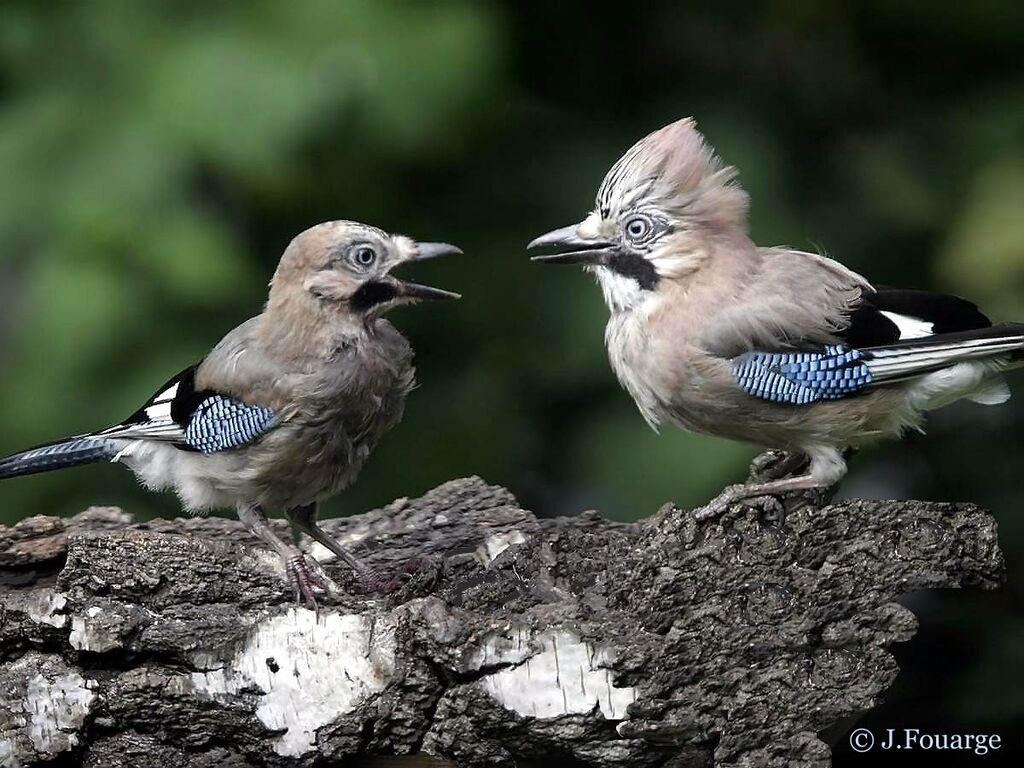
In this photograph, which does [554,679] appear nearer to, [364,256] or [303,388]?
[303,388]

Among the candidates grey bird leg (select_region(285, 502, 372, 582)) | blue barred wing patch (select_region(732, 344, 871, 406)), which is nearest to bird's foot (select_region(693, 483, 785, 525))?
blue barred wing patch (select_region(732, 344, 871, 406))

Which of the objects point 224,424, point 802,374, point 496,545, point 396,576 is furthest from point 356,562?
point 802,374

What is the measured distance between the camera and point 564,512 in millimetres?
5637

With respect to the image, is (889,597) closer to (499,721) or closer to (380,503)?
(499,721)

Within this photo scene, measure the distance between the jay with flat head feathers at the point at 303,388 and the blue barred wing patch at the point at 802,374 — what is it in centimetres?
79

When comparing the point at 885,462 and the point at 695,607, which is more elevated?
the point at 885,462

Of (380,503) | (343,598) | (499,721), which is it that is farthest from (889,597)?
(380,503)

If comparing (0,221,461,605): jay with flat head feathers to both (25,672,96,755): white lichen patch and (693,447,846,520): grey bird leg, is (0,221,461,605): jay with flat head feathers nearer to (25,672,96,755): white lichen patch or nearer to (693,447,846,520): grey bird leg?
(25,672,96,755): white lichen patch

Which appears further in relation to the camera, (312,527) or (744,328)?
(312,527)

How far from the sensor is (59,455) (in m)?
4.57

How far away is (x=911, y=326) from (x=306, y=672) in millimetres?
1746

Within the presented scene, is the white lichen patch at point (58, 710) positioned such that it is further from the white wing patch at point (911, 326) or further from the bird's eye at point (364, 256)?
the white wing patch at point (911, 326)

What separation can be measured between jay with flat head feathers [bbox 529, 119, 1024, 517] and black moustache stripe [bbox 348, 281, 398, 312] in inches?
15.9

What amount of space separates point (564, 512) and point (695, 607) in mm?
1980
